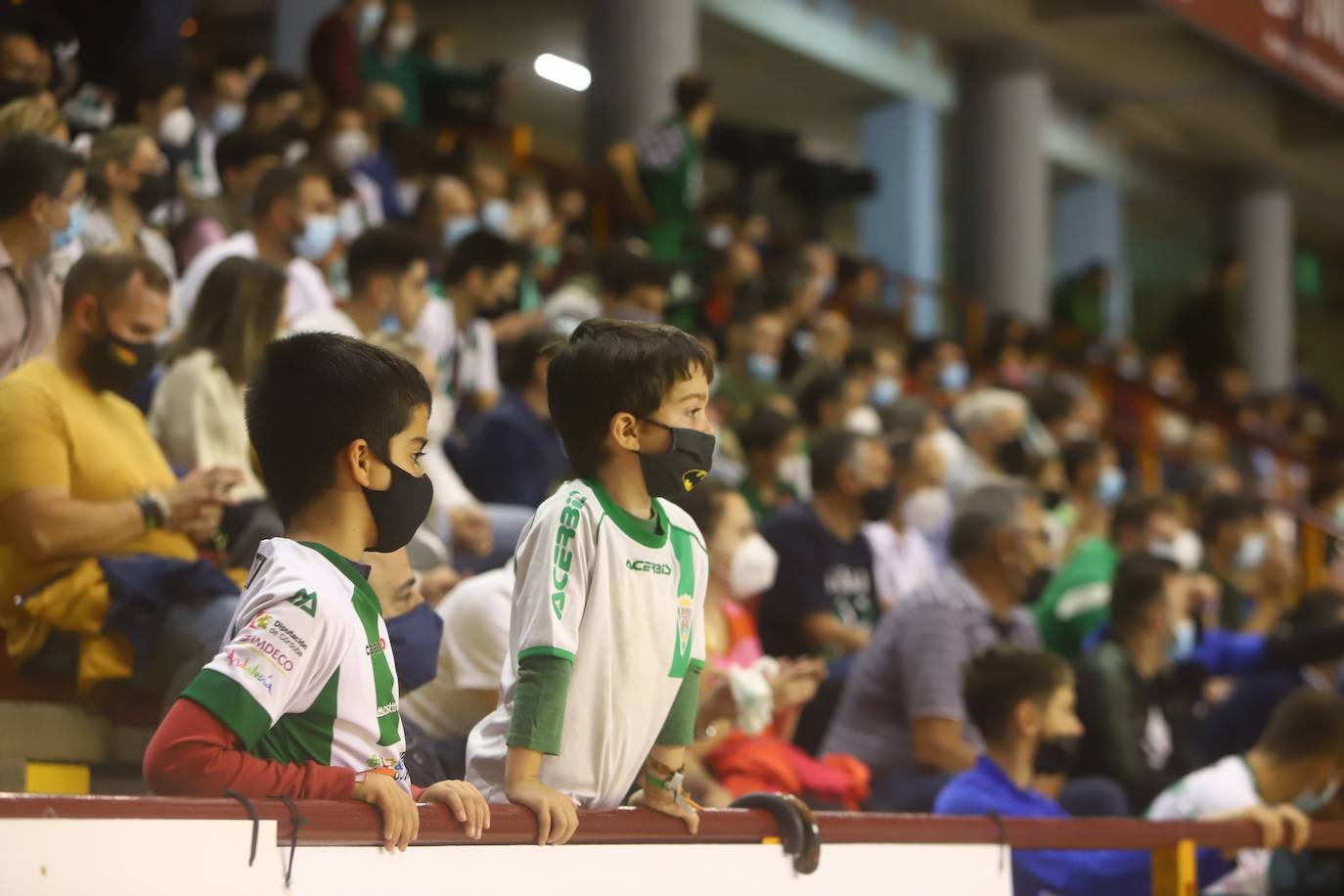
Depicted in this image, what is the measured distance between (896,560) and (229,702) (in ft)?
15.2

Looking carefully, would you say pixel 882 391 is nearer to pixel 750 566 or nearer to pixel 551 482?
pixel 551 482

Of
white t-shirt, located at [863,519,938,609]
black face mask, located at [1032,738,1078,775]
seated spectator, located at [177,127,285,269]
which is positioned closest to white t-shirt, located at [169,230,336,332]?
seated spectator, located at [177,127,285,269]

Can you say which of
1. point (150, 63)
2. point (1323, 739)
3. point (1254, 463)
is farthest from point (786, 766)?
point (1254, 463)

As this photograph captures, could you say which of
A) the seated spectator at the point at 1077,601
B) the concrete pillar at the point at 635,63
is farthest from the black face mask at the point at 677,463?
the concrete pillar at the point at 635,63

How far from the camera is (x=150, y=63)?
630 centimetres

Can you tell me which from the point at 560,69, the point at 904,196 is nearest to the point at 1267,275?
the point at 904,196

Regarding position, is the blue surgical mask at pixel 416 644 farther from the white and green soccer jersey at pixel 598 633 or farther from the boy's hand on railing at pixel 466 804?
the boy's hand on railing at pixel 466 804

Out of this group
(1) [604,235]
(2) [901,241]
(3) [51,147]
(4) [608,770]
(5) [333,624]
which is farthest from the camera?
(2) [901,241]

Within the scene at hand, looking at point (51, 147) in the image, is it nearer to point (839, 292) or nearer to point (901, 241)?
point (839, 292)

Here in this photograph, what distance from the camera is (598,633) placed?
96.0 inches

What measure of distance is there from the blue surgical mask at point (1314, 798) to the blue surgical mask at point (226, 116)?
497 cm

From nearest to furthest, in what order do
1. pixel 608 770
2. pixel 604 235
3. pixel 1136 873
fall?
pixel 608 770 < pixel 1136 873 < pixel 604 235

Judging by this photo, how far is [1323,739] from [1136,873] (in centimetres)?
105

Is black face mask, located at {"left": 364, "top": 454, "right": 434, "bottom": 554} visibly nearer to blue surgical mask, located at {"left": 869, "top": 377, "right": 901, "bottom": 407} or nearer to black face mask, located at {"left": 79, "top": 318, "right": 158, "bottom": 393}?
black face mask, located at {"left": 79, "top": 318, "right": 158, "bottom": 393}
